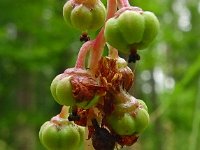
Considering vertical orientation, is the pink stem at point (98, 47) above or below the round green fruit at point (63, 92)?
above

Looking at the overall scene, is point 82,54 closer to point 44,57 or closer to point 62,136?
point 62,136

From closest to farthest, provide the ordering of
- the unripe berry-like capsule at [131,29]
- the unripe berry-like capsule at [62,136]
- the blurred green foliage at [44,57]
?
the unripe berry-like capsule at [131,29]
the unripe berry-like capsule at [62,136]
the blurred green foliage at [44,57]

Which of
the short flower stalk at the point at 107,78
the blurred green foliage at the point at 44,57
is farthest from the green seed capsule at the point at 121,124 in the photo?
the blurred green foliage at the point at 44,57

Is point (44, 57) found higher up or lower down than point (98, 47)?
higher up

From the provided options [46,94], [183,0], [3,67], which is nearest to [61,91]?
[3,67]

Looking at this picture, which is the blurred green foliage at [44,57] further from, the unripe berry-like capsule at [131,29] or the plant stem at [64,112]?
the unripe berry-like capsule at [131,29]

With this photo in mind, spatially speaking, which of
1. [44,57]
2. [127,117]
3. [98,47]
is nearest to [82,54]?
[98,47]

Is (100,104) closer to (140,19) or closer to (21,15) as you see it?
(140,19)
